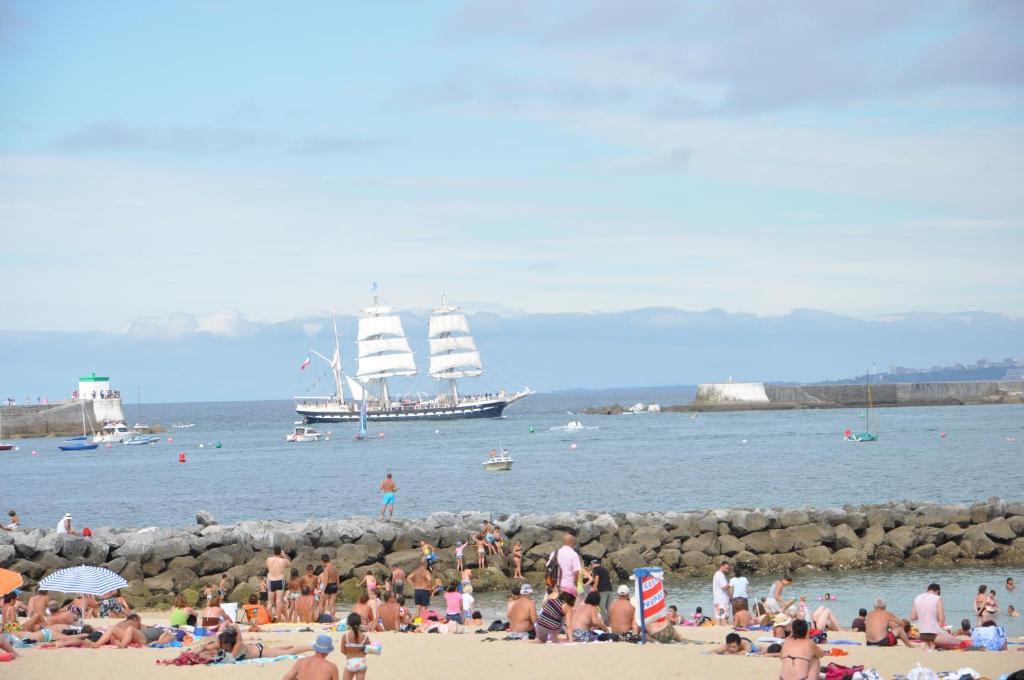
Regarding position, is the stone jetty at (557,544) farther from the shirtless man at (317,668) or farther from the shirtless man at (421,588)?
the shirtless man at (317,668)

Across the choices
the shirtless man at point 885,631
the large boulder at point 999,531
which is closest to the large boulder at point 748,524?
the large boulder at point 999,531

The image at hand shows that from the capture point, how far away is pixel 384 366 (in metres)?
139

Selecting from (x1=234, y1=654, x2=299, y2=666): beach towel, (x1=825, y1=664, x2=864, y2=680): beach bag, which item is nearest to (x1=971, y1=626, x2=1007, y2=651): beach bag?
(x1=825, y1=664, x2=864, y2=680): beach bag

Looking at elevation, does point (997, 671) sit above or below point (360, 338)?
below

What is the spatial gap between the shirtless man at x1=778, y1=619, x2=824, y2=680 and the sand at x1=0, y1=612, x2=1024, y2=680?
160cm

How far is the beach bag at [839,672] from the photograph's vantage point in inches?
511

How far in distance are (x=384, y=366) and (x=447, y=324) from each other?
951 centimetres

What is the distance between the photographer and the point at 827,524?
28.0m

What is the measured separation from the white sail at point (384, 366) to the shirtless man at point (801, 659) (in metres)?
127

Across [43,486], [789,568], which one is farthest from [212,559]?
[43,486]

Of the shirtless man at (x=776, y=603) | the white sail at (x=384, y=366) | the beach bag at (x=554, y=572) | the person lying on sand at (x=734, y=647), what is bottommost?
the shirtless man at (x=776, y=603)

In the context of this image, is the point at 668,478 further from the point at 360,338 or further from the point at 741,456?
the point at 360,338

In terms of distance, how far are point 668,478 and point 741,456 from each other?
576 inches

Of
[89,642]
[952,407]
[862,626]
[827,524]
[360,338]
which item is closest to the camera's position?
[89,642]
